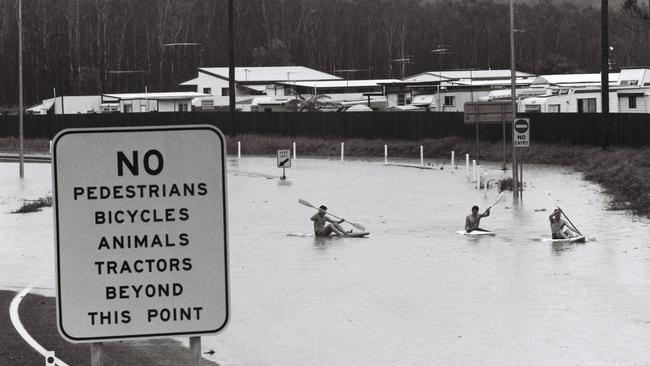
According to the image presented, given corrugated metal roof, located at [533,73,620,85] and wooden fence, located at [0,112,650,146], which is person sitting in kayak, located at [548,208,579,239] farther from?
corrugated metal roof, located at [533,73,620,85]

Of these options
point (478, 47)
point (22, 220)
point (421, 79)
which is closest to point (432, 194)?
point (22, 220)

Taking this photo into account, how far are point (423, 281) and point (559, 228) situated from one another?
6725 mm

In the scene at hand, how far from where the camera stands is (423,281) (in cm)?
2320

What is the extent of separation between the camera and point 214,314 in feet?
16.9

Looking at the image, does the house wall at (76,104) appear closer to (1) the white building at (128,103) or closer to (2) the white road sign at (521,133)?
(1) the white building at (128,103)

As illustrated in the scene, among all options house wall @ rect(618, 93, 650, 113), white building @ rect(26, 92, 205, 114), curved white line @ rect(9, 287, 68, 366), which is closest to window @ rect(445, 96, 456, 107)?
house wall @ rect(618, 93, 650, 113)

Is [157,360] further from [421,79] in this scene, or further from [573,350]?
[421,79]

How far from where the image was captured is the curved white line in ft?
52.4

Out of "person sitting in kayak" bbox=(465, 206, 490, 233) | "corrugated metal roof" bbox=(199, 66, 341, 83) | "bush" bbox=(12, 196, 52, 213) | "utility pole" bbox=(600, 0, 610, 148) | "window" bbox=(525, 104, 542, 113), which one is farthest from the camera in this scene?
"corrugated metal roof" bbox=(199, 66, 341, 83)

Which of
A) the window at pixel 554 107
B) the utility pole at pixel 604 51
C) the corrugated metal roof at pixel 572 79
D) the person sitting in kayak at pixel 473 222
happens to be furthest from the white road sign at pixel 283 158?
the corrugated metal roof at pixel 572 79

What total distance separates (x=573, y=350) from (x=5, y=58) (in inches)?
5355

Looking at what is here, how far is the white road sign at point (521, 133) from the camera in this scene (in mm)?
39625

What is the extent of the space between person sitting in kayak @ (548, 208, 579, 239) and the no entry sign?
23.9m

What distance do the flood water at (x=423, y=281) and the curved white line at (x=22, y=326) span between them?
811 mm
